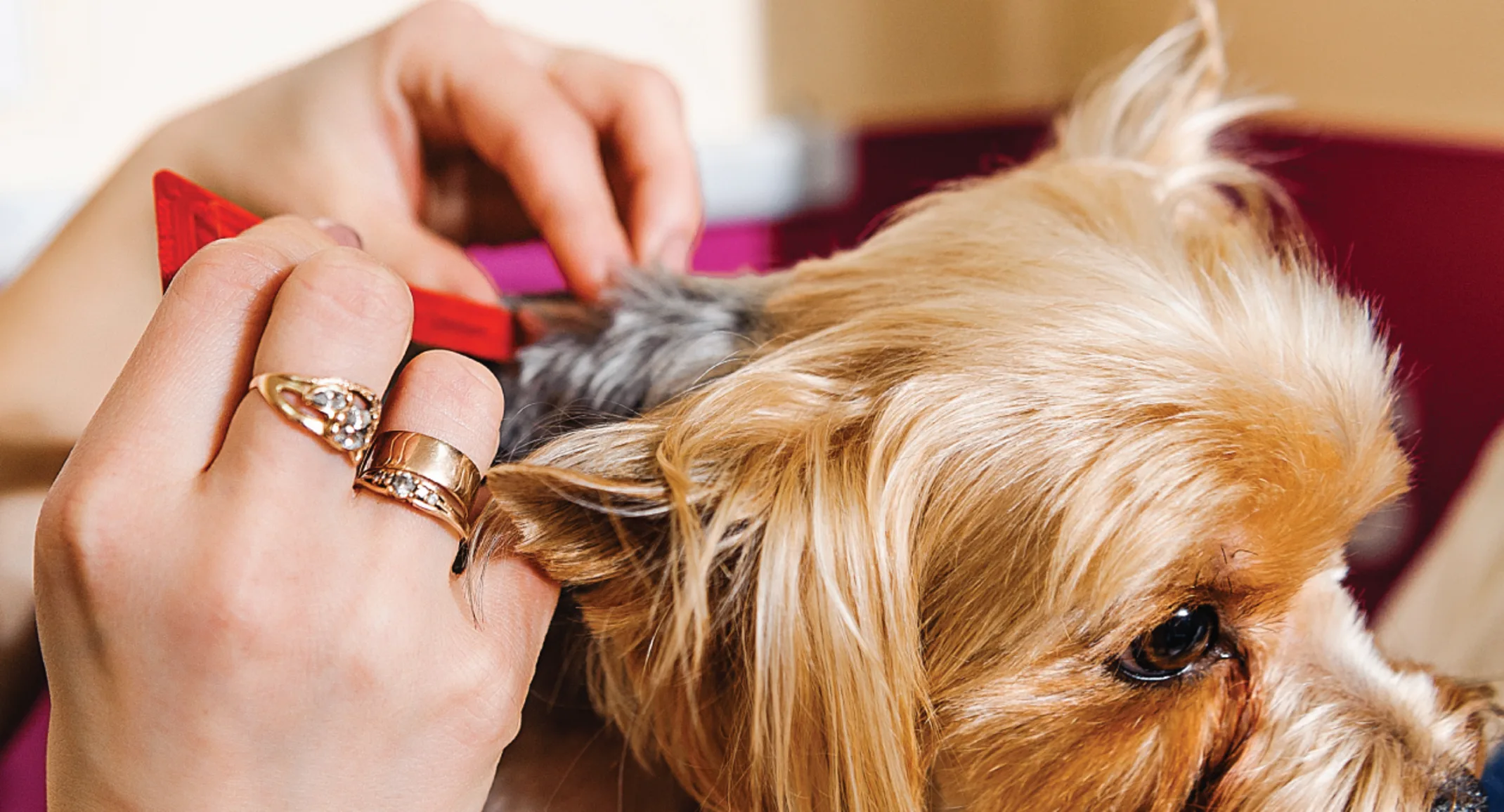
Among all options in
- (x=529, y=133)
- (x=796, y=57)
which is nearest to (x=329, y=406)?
(x=529, y=133)

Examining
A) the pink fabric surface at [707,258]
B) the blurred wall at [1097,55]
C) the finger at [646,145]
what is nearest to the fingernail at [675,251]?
the finger at [646,145]

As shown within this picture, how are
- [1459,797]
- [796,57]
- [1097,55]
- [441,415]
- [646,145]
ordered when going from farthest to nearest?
[1097,55] < [796,57] < [646,145] < [1459,797] < [441,415]

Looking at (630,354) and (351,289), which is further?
(630,354)

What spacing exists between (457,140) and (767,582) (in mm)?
698

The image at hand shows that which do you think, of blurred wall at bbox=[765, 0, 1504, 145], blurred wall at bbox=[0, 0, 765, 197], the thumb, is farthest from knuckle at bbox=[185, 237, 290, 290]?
blurred wall at bbox=[0, 0, 765, 197]

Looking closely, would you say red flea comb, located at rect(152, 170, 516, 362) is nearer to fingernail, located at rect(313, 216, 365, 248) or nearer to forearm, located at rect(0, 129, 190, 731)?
fingernail, located at rect(313, 216, 365, 248)

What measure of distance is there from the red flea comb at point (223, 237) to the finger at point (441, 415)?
0.16ft

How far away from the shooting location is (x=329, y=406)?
0.62 metres

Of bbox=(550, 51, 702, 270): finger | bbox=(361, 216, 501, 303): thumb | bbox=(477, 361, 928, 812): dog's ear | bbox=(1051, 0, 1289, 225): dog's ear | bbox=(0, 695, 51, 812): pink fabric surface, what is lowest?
bbox=(0, 695, 51, 812): pink fabric surface

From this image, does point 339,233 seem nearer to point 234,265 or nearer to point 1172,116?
point 234,265

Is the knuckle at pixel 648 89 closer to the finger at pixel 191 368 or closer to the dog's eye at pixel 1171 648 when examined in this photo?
the finger at pixel 191 368

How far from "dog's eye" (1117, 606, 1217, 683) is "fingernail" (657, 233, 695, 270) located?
597 mm

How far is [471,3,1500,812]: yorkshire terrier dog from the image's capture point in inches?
31.1

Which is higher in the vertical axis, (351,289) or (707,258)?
(351,289)
